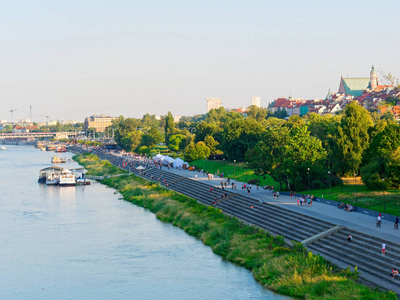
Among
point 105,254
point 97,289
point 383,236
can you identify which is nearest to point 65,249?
point 105,254

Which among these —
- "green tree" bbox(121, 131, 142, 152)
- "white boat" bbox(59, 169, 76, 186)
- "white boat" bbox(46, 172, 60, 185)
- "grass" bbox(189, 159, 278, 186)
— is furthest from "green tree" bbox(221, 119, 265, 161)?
"green tree" bbox(121, 131, 142, 152)

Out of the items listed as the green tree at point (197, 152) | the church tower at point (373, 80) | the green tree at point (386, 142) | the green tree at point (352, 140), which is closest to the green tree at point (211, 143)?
the green tree at point (197, 152)

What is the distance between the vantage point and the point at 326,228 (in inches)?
1485

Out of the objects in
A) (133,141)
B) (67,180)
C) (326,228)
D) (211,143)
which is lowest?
(67,180)

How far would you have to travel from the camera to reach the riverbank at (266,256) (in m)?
28.5

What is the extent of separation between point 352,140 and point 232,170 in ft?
78.4

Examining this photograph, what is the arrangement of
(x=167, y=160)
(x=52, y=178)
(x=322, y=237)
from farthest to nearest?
(x=167, y=160)
(x=52, y=178)
(x=322, y=237)

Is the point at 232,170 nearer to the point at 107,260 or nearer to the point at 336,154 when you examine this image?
the point at 336,154

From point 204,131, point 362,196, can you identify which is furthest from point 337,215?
point 204,131

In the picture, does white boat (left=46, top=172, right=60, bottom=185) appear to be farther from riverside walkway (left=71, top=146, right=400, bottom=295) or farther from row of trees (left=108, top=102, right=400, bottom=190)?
row of trees (left=108, top=102, right=400, bottom=190)

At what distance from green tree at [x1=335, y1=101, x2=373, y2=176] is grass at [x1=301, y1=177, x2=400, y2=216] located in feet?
8.75

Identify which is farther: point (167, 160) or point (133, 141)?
point (133, 141)

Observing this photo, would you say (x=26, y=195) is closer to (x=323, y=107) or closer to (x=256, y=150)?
(x=256, y=150)

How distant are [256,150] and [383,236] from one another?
27.9 m
